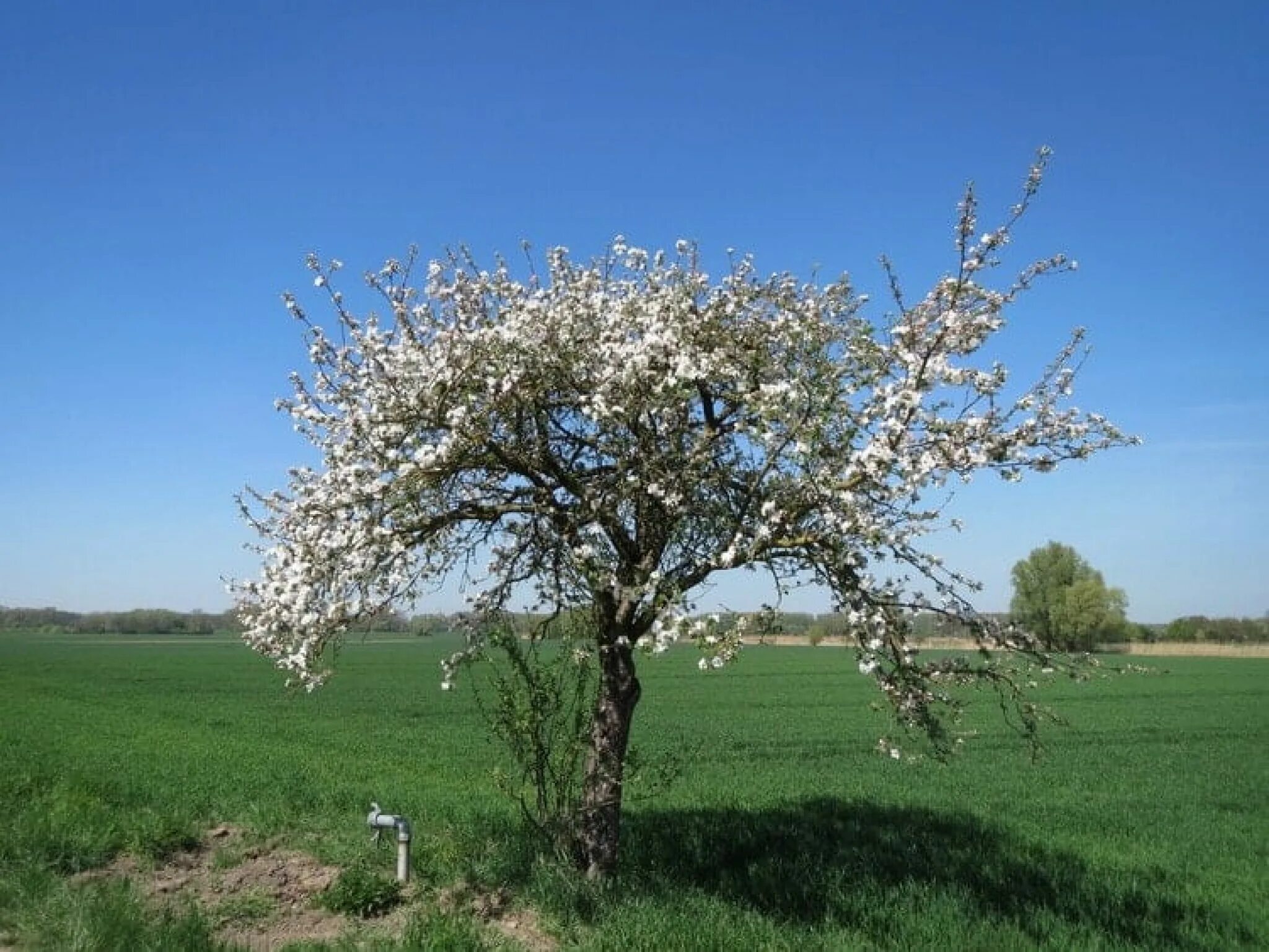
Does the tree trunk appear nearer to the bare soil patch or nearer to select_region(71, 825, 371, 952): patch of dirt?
the bare soil patch

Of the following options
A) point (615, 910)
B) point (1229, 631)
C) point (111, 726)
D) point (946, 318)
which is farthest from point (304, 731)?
point (1229, 631)

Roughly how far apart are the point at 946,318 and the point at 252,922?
838 cm

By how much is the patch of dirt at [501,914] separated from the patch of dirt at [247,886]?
0.61 meters

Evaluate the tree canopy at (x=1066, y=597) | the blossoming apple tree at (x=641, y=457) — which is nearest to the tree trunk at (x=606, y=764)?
the blossoming apple tree at (x=641, y=457)

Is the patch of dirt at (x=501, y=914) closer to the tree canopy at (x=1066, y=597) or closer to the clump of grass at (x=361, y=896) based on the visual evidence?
the clump of grass at (x=361, y=896)

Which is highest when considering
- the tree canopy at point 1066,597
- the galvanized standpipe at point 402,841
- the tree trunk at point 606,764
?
the tree canopy at point 1066,597

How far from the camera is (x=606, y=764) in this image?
9992mm

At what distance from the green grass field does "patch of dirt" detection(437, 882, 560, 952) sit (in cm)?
13

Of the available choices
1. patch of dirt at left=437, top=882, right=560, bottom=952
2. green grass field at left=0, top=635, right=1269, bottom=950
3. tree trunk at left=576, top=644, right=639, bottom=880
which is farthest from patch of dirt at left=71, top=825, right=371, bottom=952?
tree trunk at left=576, top=644, right=639, bottom=880

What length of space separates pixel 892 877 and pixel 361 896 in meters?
5.88

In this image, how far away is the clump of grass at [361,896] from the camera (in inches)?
388

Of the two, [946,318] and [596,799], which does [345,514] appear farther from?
[946,318]

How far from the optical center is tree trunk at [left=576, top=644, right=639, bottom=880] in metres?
9.95

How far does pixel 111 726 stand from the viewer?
3522 centimetres
